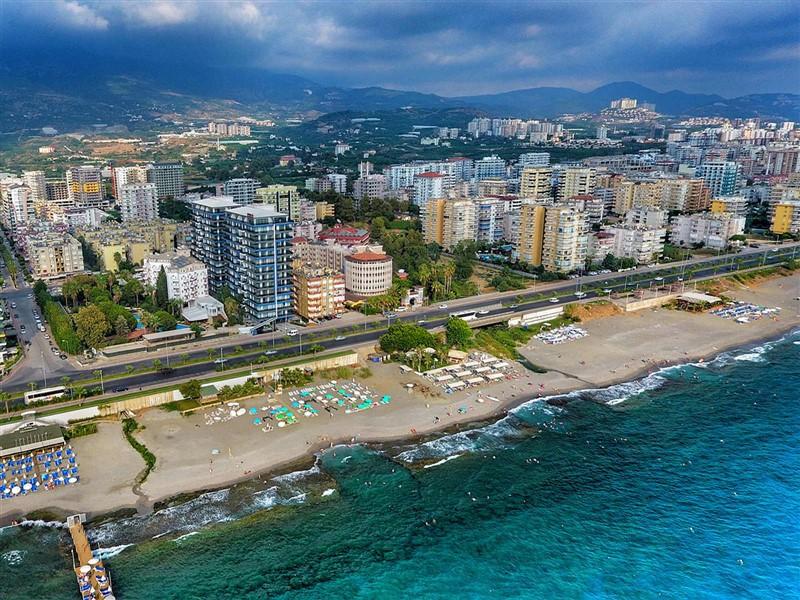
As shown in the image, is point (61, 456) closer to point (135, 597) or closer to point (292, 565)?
point (135, 597)

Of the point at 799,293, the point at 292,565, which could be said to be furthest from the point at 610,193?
the point at 292,565

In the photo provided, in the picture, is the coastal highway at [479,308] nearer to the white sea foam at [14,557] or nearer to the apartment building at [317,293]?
the apartment building at [317,293]

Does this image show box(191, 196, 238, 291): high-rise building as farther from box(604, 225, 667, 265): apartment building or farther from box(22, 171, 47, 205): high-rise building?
box(22, 171, 47, 205): high-rise building

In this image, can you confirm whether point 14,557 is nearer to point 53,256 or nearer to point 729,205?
point 53,256

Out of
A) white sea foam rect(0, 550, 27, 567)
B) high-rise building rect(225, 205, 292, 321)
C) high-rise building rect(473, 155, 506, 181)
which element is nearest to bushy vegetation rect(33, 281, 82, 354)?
high-rise building rect(225, 205, 292, 321)

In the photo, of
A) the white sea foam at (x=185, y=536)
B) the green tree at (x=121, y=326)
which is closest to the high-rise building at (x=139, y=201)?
the green tree at (x=121, y=326)

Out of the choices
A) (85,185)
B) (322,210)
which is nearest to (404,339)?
(322,210)
